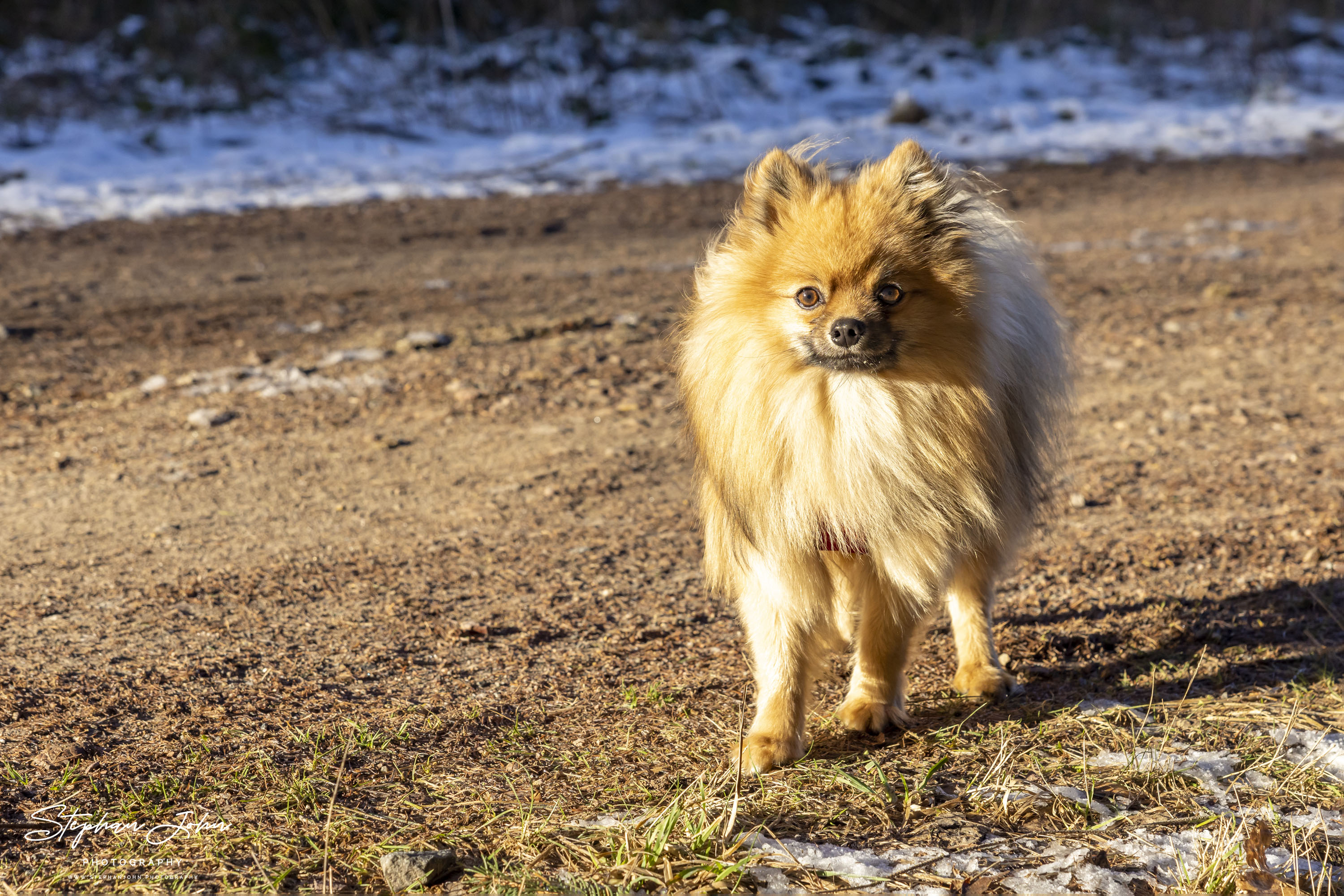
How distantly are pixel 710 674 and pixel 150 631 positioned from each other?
6.64ft

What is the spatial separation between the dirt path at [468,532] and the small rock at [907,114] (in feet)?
31.2

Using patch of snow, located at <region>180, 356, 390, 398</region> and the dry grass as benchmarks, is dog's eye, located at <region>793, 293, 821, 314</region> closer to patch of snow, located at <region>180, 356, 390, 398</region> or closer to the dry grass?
the dry grass

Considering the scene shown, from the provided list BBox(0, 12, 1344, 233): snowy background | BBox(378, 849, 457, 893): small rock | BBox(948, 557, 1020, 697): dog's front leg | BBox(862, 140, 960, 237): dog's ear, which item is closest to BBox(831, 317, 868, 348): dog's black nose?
BBox(862, 140, 960, 237): dog's ear

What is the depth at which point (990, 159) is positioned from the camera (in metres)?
16.1

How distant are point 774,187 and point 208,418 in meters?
4.23

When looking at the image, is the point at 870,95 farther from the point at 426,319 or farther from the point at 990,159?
the point at 426,319

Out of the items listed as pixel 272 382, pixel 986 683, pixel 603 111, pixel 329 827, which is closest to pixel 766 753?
pixel 986 683

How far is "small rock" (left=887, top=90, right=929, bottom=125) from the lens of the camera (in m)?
18.7

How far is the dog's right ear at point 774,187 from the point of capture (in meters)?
3.31

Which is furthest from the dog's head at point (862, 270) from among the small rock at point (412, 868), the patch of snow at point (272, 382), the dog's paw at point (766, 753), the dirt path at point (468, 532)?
the patch of snow at point (272, 382)

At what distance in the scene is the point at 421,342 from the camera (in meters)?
7.57

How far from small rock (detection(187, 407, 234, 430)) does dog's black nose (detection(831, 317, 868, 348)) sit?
14.4ft

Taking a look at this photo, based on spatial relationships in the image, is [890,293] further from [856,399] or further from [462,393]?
[462,393]

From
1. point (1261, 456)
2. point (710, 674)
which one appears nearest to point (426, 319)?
point (710, 674)
